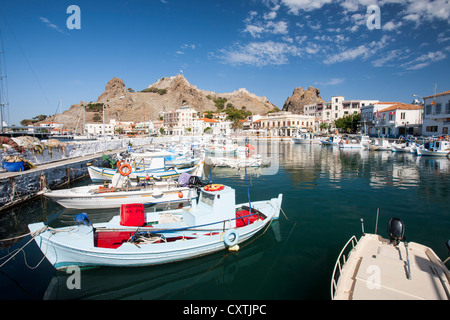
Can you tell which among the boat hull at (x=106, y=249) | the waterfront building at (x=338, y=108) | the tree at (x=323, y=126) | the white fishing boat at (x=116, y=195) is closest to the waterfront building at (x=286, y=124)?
the tree at (x=323, y=126)

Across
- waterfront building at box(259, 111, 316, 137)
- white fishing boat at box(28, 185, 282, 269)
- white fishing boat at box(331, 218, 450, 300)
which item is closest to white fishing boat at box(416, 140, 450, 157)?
white fishing boat at box(28, 185, 282, 269)

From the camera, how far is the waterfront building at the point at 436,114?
153 ft

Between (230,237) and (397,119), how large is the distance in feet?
225

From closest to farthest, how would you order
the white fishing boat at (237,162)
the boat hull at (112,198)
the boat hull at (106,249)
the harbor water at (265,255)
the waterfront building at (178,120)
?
1. the harbor water at (265,255)
2. the boat hull at (106,249)
3. the boat hull at (112,198)
4. the white fishing boat at (237,162)
5. the waterfront building at (178,120)

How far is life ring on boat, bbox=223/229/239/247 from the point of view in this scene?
902 cm

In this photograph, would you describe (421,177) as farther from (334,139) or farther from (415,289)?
(334,139)

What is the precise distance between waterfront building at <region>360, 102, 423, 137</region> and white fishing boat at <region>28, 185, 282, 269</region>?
65.6 meters

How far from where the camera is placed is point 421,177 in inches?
921

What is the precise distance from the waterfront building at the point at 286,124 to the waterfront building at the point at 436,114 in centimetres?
4630

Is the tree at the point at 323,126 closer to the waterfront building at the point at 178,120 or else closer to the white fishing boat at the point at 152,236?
the waterfront building at the point at 178,120

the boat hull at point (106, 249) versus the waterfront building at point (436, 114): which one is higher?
the waterfront building at point (436, 114)

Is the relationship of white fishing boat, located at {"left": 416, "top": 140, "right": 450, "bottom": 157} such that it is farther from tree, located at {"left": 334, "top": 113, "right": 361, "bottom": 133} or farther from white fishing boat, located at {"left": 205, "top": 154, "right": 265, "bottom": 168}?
tree, located at {"left": 334, "top": 113, "right": 361, "bottom": 133}

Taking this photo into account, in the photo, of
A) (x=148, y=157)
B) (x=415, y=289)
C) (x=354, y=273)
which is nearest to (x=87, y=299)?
(x=354, y=273)

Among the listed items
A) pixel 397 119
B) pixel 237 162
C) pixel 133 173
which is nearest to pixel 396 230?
pixel 133 173
